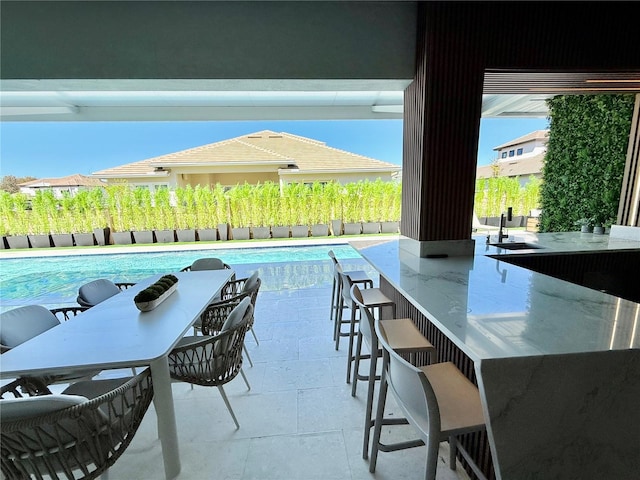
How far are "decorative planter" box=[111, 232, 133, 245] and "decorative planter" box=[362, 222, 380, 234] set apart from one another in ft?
26.1

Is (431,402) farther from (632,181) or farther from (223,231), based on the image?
(223,231)

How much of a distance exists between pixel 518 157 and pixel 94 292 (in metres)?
23.1

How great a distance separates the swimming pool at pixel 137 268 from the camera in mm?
4945

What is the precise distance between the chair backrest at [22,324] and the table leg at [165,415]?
1054 mm

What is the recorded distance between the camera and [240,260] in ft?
23.2

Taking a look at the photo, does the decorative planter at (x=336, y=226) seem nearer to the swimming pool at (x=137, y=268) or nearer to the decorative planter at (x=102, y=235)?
the swimming pool at (x=137, y=268)

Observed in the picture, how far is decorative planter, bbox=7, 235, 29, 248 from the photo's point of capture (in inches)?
344

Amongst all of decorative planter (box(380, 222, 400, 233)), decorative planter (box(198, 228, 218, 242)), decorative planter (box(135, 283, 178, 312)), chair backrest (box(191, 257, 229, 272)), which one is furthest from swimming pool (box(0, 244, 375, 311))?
decorative planter (box(135, 283, 178, 312))

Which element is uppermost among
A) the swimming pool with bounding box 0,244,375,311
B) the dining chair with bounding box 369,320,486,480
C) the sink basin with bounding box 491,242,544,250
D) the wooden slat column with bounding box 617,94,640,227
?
the wooden slat column with bounding box 617,94,640,227

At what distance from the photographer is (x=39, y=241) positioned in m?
8.88

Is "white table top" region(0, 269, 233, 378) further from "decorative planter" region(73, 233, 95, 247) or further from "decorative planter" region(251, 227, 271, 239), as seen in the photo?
"decorative planter" region(73, 233, 95, 247)

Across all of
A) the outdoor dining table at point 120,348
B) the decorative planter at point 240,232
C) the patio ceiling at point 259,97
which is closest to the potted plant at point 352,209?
the decorative planter at point 240,232

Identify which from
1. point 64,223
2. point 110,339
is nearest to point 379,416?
point 110,339

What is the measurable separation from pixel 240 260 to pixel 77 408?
608 cm
